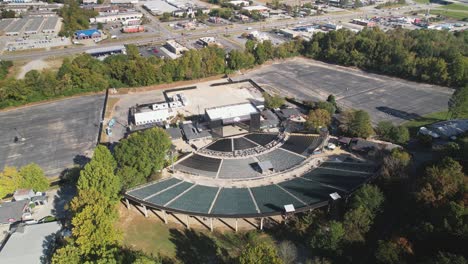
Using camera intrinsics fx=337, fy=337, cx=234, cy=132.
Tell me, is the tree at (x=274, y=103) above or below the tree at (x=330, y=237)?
above

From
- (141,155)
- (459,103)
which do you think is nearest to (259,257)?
(141,155)

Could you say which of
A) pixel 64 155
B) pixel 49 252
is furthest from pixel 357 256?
pixel 64 155

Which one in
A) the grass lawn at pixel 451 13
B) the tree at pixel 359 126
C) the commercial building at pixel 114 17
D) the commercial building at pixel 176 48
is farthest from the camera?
the grass lawn at pixel 451 13

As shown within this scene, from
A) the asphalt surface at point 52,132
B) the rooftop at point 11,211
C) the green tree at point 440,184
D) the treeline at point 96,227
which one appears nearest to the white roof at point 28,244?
the treeline at point 96,227

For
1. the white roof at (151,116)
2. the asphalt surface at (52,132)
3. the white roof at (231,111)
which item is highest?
the white roof at (231,111)

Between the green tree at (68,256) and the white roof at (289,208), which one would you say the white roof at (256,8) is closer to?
the white roof at (289,208)

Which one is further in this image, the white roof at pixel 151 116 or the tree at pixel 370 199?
the white roof at pixel 151 116

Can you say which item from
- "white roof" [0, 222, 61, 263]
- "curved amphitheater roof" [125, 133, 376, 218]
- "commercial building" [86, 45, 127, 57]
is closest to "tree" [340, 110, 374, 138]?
"curved amphitheater roof" [125, 133, 376, 218]

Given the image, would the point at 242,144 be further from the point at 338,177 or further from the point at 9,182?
the point at 9,182
